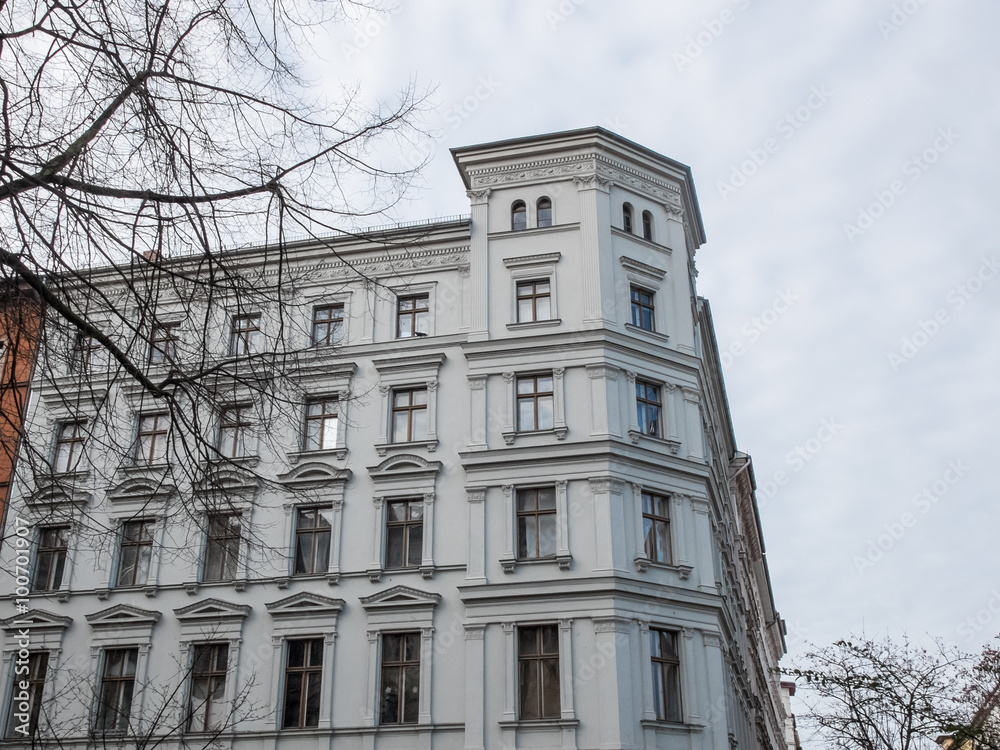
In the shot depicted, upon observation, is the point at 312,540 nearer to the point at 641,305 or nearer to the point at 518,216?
the point at 518,216

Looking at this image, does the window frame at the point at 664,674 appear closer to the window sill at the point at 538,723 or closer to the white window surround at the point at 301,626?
the window sill at the point at 538,723

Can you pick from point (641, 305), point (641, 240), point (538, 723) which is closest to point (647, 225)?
point (641, 240)

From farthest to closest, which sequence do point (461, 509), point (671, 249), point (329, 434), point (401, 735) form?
point (671, 249) < point (329, 434) < point (461, 509) < point (401, 735)

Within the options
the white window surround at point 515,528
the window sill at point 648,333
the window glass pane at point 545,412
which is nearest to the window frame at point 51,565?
the white window surround at point 515,528

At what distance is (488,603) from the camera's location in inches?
1004

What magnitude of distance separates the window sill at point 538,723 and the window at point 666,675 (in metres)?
2.25

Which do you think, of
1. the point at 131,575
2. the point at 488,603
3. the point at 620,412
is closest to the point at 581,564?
the point at 488,603

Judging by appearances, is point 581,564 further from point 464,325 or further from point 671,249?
point 671,249

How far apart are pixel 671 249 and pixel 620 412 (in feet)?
21.0

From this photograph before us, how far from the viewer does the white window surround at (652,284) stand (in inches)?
1164

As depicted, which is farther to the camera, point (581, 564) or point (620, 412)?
point (620, 412)

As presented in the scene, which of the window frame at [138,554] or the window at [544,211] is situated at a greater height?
the window at [544,211]

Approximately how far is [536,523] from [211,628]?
9059 millimetres

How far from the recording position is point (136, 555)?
28.7 metres
